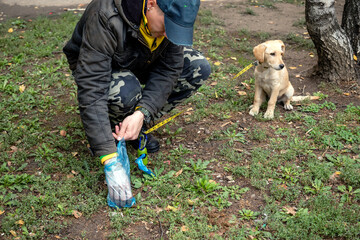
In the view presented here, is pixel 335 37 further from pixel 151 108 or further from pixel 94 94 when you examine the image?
pixel 94 94

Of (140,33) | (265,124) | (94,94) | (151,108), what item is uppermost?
(140,33)

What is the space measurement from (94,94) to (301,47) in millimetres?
4818

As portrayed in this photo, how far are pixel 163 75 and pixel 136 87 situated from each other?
320mm

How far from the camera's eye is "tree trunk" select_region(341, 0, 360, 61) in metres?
4.93

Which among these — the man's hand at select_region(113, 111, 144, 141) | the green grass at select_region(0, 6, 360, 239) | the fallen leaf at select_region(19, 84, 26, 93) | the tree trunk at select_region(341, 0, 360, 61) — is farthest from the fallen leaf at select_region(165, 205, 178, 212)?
the tree trunk at select_region(341, 0, 360, 61)

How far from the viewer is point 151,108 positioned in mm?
3184

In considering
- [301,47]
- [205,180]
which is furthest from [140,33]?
[301,47]

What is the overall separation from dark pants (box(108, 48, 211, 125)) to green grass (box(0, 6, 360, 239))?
0.47 m

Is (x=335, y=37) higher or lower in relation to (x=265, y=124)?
higher

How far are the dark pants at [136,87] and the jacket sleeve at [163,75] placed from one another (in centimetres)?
13

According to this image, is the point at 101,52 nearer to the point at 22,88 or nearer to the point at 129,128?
the point at 129,128

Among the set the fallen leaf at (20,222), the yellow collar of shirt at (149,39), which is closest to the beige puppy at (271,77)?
the yellow collar of shirt at (149,39)

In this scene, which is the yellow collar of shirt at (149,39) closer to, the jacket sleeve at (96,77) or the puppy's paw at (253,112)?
the jacket sleeve at (96,77)

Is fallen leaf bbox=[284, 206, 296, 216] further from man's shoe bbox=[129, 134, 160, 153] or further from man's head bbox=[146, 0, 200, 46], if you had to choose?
man's head bbox=[146, 0, 200, 46]
